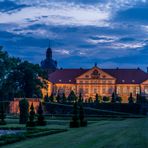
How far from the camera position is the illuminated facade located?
496 ft

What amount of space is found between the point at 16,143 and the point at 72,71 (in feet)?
450

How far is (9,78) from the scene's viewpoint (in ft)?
326

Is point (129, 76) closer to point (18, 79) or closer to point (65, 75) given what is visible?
point (65, 75)

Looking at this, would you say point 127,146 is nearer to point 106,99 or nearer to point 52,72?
point 106,99

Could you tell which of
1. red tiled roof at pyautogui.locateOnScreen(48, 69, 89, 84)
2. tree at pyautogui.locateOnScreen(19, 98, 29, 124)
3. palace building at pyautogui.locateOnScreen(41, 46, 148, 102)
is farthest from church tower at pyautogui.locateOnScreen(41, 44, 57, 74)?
tree at pyautogui.locateOnScreen(19, 98, 29, 124)

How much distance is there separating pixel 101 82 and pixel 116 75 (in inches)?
208

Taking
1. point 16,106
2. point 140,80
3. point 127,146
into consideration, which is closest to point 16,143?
point 127,146

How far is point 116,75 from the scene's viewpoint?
153 meters

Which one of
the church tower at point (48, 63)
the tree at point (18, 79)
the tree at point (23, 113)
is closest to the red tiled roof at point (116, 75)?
the church tower at point (48, 63)

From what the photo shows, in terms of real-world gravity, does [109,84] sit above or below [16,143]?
above

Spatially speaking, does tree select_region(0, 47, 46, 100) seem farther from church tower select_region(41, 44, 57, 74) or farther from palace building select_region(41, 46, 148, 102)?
church tower select_region(41, 44, 57, 74)

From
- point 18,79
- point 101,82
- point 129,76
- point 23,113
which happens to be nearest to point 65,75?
point 101,82

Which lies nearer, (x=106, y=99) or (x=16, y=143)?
(x=16, y=143)

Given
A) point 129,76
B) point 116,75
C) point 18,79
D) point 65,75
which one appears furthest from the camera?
point 65,75
